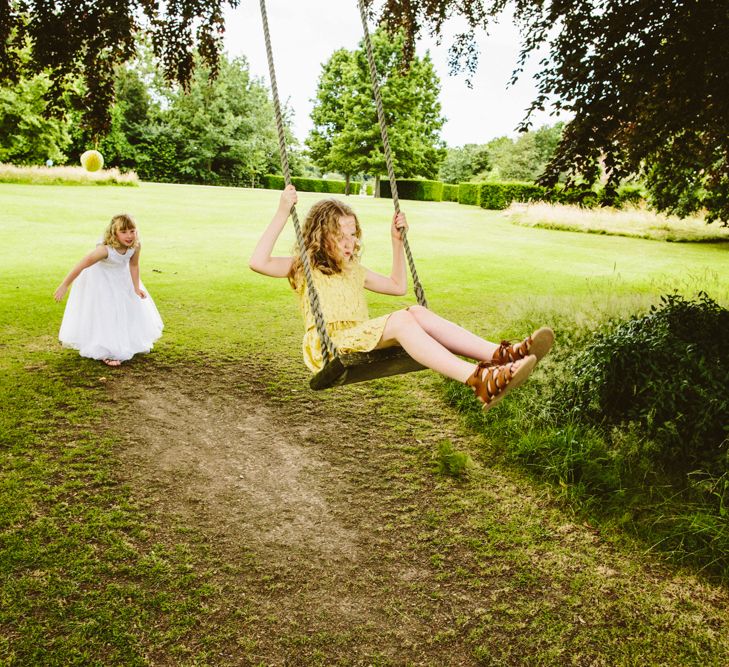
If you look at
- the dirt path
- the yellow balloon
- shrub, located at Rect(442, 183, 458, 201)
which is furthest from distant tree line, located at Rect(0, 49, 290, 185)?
the dirt path

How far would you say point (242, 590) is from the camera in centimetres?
293

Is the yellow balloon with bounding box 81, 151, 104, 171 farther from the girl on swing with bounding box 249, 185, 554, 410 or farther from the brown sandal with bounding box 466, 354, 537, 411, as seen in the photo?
the brown sandal with bounding box 466, 354, 537, 411

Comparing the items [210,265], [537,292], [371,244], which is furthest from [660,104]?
[371,244]

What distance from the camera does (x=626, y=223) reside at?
22281 mm

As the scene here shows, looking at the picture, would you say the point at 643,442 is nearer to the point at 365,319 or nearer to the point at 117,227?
the point at 365,319

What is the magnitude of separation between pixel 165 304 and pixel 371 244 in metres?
8.60

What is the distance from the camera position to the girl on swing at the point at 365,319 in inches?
113

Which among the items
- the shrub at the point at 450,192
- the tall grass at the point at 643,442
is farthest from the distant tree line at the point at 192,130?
the tall grass at the point at 643,442

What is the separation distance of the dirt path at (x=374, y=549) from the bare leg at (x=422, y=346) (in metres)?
1.11

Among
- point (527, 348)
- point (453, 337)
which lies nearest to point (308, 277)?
point (453, 337)

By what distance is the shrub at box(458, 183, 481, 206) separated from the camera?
117 ft

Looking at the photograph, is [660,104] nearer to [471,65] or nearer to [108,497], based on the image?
[471,65]

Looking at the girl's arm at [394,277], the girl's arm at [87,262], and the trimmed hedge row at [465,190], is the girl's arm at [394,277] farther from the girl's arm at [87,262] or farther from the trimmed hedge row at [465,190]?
the trimmed hedge row at [465,190]

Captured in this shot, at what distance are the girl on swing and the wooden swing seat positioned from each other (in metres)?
0.06
